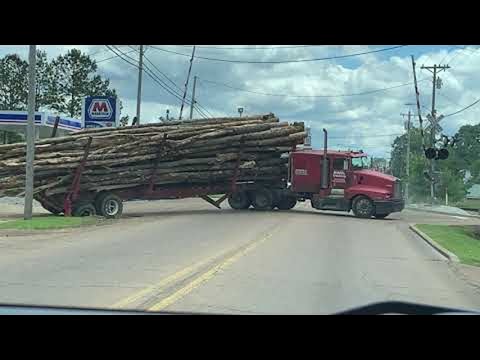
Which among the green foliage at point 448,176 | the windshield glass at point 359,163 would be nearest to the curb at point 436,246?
the windshield glass at point 359,163

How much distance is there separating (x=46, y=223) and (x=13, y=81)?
38975mm

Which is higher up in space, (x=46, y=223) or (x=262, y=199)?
A: (x=262, y=199)

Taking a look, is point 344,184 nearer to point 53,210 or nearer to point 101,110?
point 53,210

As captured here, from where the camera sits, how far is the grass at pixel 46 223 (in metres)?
19.2

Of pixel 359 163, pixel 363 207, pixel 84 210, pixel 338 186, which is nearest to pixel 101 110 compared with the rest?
pixel 84 210

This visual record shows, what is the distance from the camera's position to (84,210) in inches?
960

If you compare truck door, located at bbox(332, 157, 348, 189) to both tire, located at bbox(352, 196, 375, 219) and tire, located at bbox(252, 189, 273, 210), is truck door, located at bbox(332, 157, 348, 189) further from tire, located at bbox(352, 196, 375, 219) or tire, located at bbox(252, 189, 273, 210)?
tire, located at bbox(252, 189, 273, 210)

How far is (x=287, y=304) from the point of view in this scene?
8.84 metres

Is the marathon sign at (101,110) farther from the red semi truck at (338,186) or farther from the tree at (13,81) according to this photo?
the tree at (13,81)

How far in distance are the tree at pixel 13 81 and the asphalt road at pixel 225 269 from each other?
3752cm

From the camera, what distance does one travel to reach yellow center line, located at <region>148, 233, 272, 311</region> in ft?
28.4
